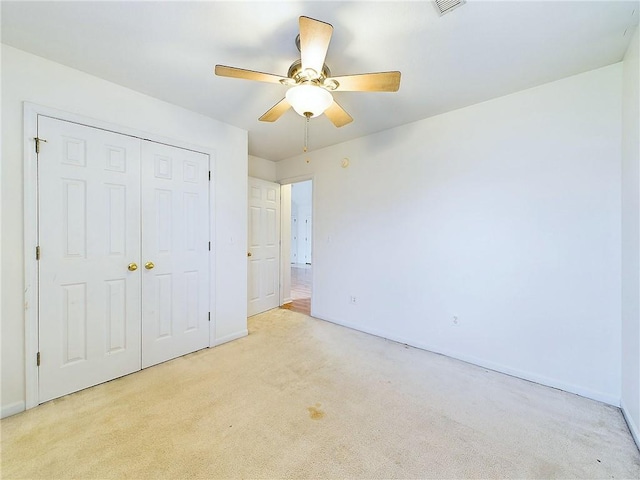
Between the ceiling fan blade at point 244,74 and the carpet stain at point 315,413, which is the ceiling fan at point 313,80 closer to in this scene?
→ the ceiling fan blade at point 244,74

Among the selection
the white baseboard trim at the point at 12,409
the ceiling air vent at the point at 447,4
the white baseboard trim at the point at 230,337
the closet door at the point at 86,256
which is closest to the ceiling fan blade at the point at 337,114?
the ceiling air vent at the point at 447,4

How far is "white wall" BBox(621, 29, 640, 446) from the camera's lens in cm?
159

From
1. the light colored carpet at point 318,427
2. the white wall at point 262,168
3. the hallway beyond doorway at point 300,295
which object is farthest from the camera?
the hallway beyond doorway at point 300,295

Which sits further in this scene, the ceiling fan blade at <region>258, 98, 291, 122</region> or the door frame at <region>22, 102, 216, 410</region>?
the ceiling fan blade at <region>258, 98, 291, 122</region>

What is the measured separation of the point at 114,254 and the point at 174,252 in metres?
0.48

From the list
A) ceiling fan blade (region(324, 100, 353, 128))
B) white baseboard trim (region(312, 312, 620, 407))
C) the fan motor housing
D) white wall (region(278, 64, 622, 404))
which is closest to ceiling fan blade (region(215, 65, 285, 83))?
the fan motor housing

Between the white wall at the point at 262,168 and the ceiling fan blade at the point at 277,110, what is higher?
the white wall at the point at 262,168

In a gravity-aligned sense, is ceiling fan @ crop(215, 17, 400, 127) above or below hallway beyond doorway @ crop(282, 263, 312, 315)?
above

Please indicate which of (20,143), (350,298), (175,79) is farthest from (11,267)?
(350,298)

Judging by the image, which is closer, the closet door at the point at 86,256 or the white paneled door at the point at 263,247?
the closet door at the point at 86,256

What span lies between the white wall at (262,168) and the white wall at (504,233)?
4.91 ft

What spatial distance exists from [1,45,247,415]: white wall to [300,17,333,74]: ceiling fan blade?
1.71m

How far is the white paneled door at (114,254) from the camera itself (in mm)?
1913

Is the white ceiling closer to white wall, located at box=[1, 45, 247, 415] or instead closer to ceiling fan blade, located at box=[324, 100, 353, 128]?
white wall, located at box=[1, 45, 247, 415]
